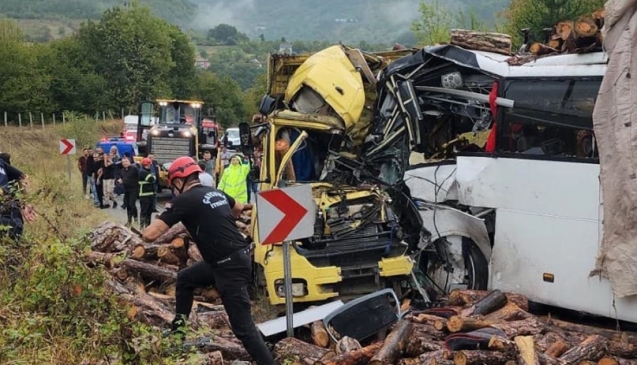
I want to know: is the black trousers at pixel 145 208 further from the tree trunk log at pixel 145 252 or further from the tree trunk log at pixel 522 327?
the tree trunk log at pixel 522 327

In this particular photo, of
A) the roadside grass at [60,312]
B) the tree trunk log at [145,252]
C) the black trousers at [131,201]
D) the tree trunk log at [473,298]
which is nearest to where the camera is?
the roadside grass at [60,312]

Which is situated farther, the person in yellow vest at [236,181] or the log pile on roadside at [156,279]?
the person in yellow vest at [236,181]

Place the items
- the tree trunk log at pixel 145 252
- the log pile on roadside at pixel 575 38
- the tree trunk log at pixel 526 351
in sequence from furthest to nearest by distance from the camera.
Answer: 1. the tree trunk log at pixel 145 252
2. the log pile on roadside at pixel 575 38
3. the tree trunk log at pixel 526 351

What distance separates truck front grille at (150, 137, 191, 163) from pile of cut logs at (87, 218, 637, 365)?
16667 mm

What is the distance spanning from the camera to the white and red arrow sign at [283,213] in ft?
22.6

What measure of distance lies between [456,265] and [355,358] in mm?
2703

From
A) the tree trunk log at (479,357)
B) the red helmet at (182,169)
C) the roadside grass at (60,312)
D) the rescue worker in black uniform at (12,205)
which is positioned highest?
the red helmet at (182,169)

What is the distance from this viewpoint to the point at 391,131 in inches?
364

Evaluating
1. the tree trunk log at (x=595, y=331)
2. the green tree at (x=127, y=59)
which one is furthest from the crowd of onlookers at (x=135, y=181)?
the green tree at (x=127, y=59)

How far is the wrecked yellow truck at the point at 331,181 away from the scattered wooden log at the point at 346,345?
4.85ft

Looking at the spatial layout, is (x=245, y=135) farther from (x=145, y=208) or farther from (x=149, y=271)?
(x=145, y=208)

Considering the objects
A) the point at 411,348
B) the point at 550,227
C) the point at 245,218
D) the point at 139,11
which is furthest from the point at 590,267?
the point at 139,11

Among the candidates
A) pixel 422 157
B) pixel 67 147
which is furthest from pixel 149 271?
pixel 67 147

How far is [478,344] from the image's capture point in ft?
21.0
